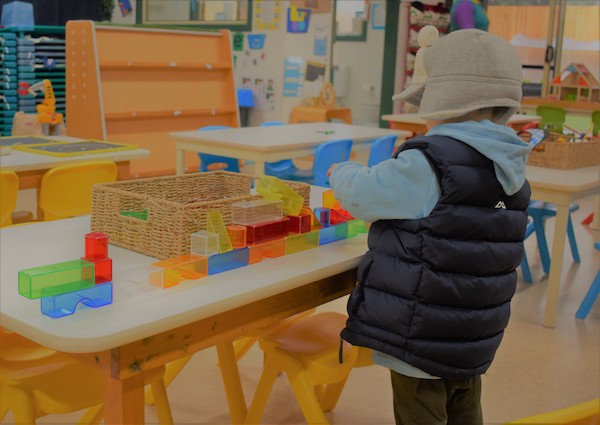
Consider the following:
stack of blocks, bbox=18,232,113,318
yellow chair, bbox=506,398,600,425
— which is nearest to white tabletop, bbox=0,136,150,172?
stack of blocks, bbox=18,232,113,318

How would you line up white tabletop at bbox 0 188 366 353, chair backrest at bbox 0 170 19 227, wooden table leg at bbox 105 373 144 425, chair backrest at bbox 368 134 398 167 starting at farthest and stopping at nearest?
chair backrest at bbox 368 134 398 167, chair backrest at bbox 0 170 19 227, wooden table leg at bbox 105 373 144 425, white tabletop at bbox 0 188 366 353

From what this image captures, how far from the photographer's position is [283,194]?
2.01 m

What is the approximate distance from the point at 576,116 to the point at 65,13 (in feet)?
20.4

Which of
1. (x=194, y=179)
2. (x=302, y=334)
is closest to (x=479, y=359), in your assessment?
(x=302, y=334)

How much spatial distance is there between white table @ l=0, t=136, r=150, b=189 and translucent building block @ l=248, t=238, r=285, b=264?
176cm

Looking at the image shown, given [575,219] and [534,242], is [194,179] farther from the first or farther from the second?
[575,219]

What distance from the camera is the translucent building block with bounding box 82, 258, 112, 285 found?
4.99 ft

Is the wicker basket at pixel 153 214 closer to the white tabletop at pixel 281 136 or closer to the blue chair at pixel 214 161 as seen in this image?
the white tabletop at pixel 281 136

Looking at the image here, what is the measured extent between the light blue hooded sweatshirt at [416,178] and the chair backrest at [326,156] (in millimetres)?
2724

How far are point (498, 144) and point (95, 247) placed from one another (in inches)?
35.7

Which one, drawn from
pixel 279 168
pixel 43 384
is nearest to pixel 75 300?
pixel 43 384

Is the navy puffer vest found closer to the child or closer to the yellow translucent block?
the child

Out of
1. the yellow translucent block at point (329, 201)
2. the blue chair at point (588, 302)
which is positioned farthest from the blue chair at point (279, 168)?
the yellow translucent block at point (329, 201)

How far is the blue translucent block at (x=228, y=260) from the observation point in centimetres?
173
